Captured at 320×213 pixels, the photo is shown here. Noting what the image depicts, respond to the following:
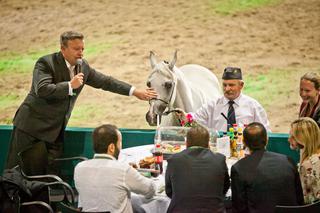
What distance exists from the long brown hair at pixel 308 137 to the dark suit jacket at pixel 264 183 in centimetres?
34

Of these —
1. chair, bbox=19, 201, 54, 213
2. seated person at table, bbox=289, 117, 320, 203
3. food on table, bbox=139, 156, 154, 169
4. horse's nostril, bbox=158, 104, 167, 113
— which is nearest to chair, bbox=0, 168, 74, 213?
chair, bbox=19, 201, 54, 213

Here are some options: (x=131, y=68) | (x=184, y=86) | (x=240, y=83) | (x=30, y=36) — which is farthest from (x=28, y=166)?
(x=30, y=36)

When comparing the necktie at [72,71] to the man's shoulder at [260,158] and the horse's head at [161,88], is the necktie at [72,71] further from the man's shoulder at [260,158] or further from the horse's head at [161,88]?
the man's shoulder at [260,158]

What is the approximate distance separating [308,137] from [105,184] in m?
1.52

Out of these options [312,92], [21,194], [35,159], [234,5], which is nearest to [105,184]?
[21,194]

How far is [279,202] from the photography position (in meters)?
3.85

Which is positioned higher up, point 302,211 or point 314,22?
point 314,22

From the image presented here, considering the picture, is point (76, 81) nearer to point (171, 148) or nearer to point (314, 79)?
point (171, 148)

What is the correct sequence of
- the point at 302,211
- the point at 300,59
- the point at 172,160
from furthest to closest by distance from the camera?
the point at 300,59 < the point at 172,160 < the point at 302,211

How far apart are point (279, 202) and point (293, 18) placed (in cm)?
1025

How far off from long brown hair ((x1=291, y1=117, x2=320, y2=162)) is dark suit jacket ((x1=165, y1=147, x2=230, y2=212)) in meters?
0.71

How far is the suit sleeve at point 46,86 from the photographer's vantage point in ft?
17.9

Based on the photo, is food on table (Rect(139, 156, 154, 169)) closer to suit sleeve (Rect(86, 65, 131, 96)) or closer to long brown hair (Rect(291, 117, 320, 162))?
long brown hair (Rect(291, 117, 320, 162))

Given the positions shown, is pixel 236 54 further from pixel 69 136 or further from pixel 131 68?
pixel 69 136
